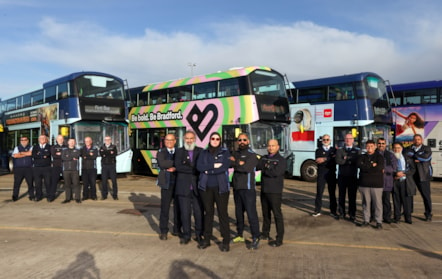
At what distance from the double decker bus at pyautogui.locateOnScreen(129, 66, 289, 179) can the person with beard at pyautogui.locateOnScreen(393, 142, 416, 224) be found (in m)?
5.09

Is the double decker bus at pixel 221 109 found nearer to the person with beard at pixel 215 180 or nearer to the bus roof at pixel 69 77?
the bus roof at pixel 69 77

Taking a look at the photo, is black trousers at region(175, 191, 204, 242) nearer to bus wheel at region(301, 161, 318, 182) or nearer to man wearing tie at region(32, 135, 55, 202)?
man wearing tie at region(32, 135, 55, 202)

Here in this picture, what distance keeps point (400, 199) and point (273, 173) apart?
3.56 metres

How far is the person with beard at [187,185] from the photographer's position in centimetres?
574

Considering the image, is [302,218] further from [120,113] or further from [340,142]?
[120,113]

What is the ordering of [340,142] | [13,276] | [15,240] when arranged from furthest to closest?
[340,142]
[15,240]
[13,276]

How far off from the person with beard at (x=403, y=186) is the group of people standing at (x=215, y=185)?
316cm

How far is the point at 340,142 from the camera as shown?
1395 centimetres

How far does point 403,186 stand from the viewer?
767 centimetres

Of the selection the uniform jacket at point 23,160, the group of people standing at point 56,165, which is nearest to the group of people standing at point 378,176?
the group of people standing at point 56,165

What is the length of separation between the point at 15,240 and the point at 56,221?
148cm

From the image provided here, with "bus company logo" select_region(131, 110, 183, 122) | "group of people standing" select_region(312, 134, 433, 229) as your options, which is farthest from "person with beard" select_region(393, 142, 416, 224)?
"bus company logo" select_region(131, 110, 183, 122)

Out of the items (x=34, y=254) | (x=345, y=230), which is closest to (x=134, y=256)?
(x=34, y=254)

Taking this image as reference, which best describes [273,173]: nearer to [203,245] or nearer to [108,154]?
[203,245]
